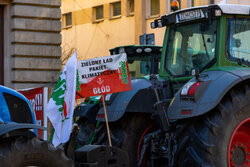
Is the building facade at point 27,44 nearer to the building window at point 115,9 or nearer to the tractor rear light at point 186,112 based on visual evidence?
the tractor rear light at point 186,112

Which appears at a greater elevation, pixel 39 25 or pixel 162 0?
pixel 162 0

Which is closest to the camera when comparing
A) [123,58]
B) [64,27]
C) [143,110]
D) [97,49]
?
[123,58]

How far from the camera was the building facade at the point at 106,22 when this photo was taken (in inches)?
1224

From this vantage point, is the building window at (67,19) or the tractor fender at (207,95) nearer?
the tractor fender at (207,95)

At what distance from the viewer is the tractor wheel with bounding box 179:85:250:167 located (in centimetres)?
725

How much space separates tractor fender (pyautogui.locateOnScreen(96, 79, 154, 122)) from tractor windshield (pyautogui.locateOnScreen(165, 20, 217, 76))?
49 cm

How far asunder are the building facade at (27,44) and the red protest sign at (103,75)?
806 cm

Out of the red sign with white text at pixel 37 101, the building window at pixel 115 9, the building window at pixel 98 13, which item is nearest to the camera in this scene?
the red sign with white text at pixel 37 101

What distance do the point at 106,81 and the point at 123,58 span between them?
1.17ft

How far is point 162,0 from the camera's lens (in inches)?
1204

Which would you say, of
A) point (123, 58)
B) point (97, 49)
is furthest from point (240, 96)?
point (97, 49)

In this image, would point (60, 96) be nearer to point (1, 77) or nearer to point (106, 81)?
point (106, 81)

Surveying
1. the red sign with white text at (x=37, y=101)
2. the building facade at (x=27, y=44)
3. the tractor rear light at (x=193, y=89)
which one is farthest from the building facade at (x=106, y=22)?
the tractor rear light at (x=193, y=89)

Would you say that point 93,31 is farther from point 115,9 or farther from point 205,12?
point 205,12
